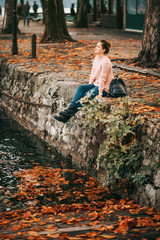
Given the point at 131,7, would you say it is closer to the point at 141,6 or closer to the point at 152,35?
the point at 141,6

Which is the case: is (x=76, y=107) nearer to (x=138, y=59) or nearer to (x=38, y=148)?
(x=38, y=148)

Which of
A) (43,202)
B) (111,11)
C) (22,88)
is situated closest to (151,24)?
(22,88)

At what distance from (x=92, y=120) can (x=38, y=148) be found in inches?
119

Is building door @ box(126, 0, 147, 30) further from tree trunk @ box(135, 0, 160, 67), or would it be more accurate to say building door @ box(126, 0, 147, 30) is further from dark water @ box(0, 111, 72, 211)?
dark water @ box(0, 111, 72, 211)

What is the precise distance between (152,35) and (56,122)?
166 inches

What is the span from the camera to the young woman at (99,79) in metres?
7.67

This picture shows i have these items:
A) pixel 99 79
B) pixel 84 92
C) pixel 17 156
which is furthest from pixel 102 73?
pixel 17 156

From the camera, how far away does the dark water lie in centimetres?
730

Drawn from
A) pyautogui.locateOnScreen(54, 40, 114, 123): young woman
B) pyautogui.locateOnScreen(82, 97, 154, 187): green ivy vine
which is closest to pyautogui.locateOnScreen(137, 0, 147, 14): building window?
pyautogui.locateOnScreen(54, 40, 114, 123): young woman

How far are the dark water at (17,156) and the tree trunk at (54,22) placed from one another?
25.1 feet

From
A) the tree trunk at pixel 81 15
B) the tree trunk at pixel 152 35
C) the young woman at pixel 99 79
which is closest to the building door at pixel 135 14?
the tree trunk at pixel 81 15

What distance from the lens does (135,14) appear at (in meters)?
25.9

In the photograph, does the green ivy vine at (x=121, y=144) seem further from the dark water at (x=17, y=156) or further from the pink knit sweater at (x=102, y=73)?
the dark water at (x=17, y=156)

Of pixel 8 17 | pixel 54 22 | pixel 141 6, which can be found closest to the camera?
pixel 54 22
